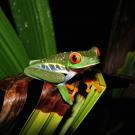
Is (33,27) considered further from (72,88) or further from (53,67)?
(72,88)

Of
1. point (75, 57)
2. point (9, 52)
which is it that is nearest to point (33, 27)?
point (9, 52)

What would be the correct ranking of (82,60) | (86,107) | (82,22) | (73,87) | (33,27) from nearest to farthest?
(86,107) < (73,87) < (82,60) < (33,27) < (82,22)

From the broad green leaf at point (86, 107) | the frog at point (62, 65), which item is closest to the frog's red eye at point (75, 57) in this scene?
the frog at point (62, 65)

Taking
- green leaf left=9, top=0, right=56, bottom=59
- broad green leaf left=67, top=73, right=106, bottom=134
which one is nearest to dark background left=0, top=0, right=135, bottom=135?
green leaf left=9, top=0, right=56, bottom=59

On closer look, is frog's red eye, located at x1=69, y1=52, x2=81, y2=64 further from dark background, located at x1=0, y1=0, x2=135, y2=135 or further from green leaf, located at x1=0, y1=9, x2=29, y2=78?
dark background, located at x1=0, y1=0, x2=135, y2=135

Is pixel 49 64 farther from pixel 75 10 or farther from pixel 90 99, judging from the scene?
pixel 75 10

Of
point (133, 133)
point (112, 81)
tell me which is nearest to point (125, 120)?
point (133, 133)
